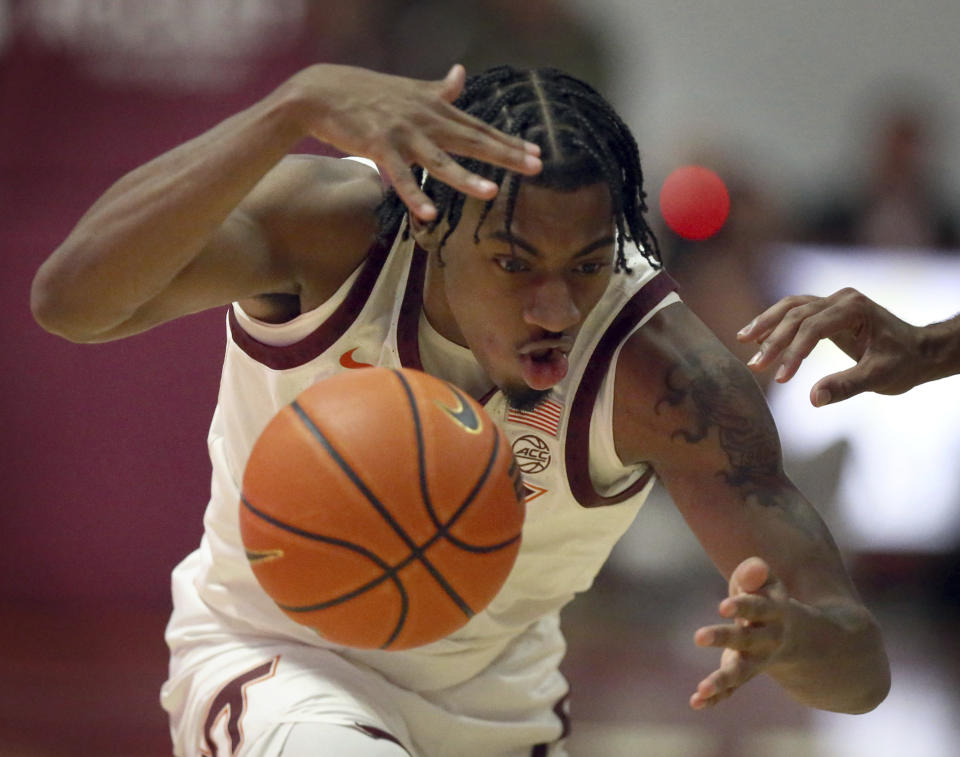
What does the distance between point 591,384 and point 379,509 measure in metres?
0.68

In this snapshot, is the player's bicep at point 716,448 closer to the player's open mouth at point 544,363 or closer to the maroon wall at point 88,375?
the player's open mouth at point 544,363

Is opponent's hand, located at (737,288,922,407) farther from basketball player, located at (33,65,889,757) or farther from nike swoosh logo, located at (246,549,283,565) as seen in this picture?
nike swoosh logo, located at (246,549,283,565)

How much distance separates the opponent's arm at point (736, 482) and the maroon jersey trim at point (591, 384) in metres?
0.03

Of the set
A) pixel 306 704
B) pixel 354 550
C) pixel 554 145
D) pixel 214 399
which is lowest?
pixel 214 399

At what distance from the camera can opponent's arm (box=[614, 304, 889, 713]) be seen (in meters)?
2.67

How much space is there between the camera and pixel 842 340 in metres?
2.92

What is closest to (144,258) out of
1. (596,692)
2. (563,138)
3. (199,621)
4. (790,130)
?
(563,138)

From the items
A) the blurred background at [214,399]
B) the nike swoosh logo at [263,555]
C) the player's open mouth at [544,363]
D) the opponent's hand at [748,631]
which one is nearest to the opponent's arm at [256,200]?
the player's open mouth at [544,363]

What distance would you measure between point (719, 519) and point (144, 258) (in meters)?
1.28

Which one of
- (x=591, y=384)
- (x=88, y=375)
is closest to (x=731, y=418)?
(x=591, y=384)

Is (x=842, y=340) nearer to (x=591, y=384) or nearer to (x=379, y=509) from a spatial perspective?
(x=591, y=384)

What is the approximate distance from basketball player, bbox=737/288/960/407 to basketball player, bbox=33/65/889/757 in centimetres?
15

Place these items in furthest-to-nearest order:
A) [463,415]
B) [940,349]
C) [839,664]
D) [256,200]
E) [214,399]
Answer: [214,399] → [940,349] → [256,200] → [839,664] → [463,415]

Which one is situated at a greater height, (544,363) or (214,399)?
(544,363)
